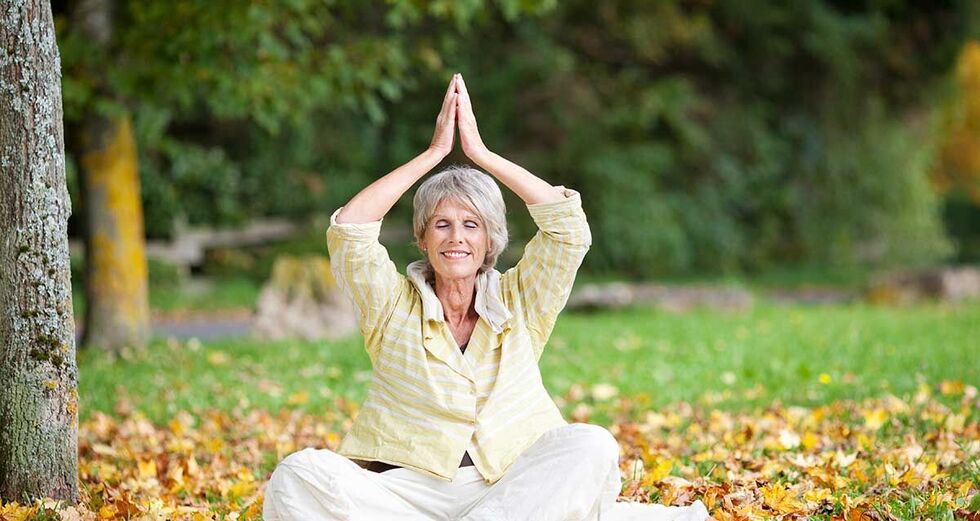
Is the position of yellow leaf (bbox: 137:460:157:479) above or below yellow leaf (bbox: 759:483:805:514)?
below

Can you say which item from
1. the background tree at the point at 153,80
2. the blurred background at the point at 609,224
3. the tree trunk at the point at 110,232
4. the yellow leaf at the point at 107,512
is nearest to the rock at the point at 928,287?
the blurred background at the point at 609,224

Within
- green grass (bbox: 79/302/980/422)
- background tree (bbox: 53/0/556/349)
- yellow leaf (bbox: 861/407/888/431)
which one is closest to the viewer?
yellow leaf (bbox: 861/407/888/431)

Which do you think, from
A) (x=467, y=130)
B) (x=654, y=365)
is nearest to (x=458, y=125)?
(x=467, y=130)

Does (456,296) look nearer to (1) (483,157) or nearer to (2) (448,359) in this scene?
(2) (448,359)

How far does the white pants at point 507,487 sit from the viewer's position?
306cm

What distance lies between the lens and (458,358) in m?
3.30

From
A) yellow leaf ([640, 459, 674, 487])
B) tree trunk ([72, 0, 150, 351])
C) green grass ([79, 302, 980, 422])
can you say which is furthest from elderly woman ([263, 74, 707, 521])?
tree trunk ([72, 0, 150, 351])

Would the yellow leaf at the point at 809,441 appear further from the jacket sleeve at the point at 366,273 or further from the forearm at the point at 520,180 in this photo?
the jacket sleeve at the point at 366,273

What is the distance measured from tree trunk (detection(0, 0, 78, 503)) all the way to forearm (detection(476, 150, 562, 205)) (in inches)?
59.4

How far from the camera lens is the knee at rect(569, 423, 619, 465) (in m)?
3.08

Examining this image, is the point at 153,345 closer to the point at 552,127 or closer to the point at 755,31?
the point at 552,127

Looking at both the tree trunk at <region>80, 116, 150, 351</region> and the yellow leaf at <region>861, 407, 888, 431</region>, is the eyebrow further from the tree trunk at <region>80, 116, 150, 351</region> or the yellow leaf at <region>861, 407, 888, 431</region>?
the tree trunk at <region>80, 116, 150, 351</region>

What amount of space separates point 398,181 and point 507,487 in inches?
37.7

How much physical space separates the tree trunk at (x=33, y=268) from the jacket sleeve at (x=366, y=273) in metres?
1.07
